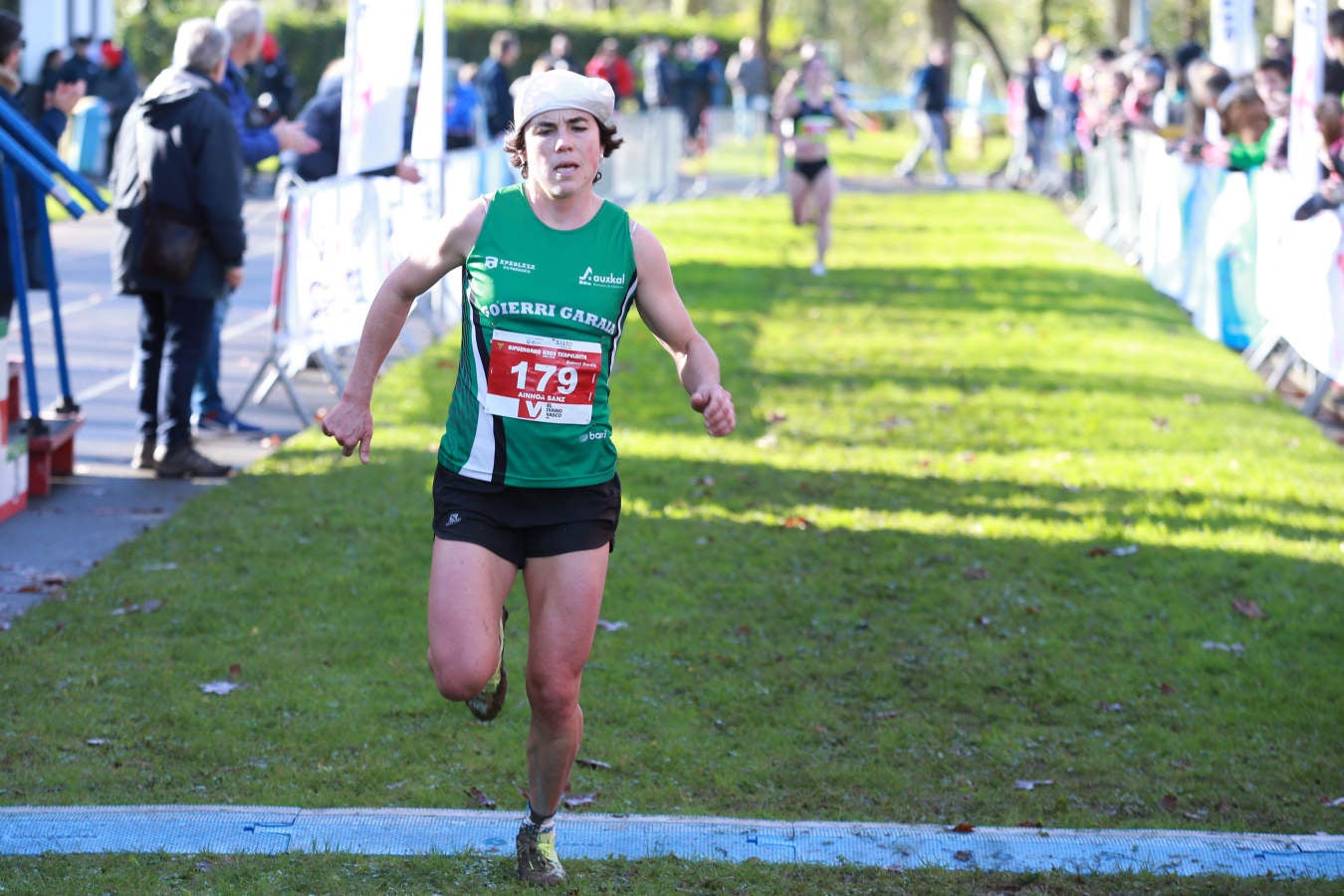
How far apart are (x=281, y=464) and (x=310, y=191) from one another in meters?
1.85

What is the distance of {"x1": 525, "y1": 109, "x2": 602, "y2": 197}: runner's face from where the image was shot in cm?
425

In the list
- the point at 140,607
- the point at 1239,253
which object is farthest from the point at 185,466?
the point at 1239,253

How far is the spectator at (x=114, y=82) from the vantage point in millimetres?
27078

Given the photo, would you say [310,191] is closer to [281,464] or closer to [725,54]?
[281,464]

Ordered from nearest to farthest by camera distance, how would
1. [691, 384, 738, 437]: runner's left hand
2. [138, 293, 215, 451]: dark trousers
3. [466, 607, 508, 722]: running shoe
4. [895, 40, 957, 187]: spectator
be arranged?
[691, 384, 738, 437]: runner's left hand < [466, 607, 508, 722]: running shoe < [138, 293, 215, 451]: dark trousers < [895, 40, 957, 187]: spectator

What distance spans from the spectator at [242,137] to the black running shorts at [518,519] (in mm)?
6084

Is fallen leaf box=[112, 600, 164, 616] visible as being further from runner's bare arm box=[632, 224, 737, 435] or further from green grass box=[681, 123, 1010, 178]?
green grass box=[681, 123, 1010, 178]

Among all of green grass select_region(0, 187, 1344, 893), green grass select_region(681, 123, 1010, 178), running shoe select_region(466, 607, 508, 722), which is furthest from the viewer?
green grass select_region(681, 123, 1010, 178)

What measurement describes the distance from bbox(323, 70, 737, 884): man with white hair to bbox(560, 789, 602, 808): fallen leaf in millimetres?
747

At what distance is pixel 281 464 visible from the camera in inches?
385

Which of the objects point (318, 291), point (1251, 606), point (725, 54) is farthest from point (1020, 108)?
point (1251, 606)

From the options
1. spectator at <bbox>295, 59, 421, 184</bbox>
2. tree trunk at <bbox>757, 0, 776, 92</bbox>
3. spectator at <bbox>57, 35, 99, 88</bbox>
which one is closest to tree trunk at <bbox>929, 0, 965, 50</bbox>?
tree trunk at <bbox>757, 0, 776, 92</bbox>

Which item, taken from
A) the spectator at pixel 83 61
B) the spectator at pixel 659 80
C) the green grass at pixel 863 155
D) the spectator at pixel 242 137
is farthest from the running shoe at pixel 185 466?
the spectator at pixel 659 80

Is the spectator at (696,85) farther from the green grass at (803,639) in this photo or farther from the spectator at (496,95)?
the green grass at (803,639)
